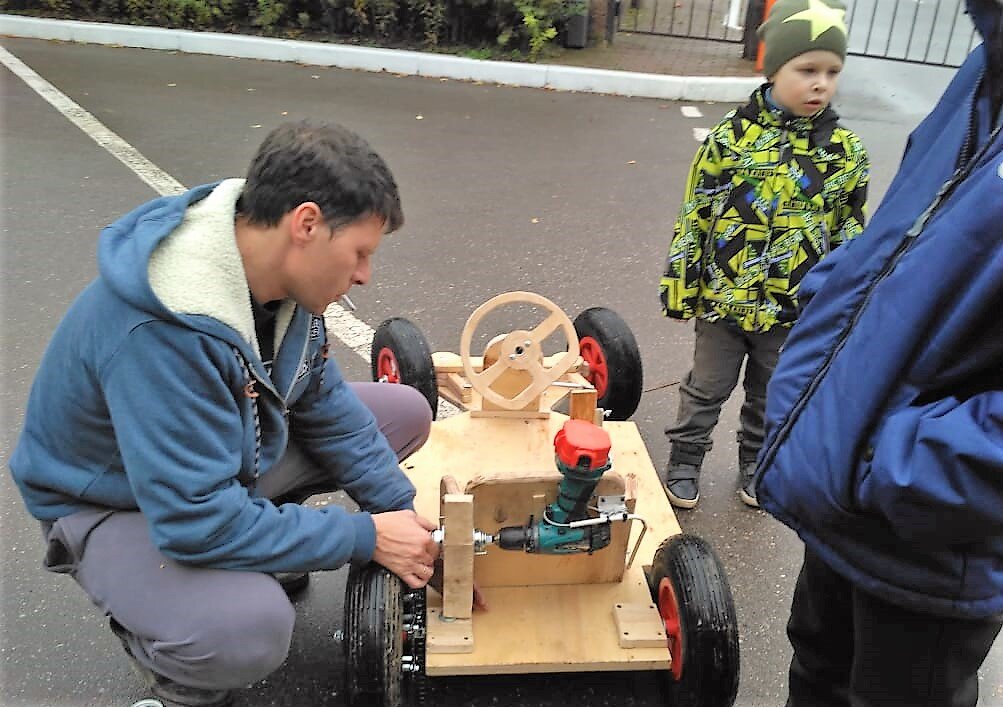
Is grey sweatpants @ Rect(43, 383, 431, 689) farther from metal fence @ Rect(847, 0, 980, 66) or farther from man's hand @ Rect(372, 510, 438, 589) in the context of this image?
metal fence @ Rect(847, 0, 980, 66)

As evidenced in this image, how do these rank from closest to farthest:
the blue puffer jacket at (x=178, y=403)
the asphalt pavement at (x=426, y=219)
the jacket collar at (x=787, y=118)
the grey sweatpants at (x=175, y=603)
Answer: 1. the blue puffer jacket at (x=178, y=403)
2. the grey sweatpants at (x=175, y=603)
3. the asphalt pavement at (x=426, y=219)
4. the jacket collar at (x=787, y=118)

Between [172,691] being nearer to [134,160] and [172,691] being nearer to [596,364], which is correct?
[596,364]

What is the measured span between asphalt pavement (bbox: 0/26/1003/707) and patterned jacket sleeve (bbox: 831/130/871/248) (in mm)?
972

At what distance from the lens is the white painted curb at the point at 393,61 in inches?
318

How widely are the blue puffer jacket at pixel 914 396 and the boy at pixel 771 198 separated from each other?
3.19 feet

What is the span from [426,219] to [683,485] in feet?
9.21

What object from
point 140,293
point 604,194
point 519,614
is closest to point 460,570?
point 519,614

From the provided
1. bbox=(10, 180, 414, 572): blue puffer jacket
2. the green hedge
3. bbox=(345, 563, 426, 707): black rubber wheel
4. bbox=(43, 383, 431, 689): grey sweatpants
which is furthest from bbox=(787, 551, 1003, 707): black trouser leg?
the green hedge

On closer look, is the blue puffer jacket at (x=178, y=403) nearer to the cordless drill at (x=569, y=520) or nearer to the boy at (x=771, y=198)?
the cordless drill at (x=569, y=520)

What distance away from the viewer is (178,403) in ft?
5.62

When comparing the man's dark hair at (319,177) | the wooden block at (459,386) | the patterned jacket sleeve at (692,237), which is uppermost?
the man's dark hair at (319,177)

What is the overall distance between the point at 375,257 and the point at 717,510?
2455mm

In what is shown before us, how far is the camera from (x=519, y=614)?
2248 millimetres

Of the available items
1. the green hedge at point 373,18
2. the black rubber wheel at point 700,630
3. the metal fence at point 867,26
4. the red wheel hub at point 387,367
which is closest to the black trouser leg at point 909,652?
the black rubber wheel at point 700,630
